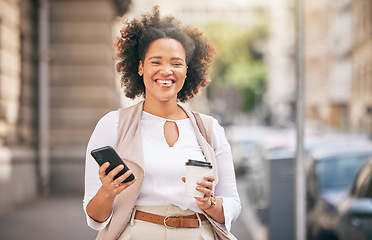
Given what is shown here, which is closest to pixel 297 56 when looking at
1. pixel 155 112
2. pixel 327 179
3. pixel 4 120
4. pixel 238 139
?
pixel 327 179

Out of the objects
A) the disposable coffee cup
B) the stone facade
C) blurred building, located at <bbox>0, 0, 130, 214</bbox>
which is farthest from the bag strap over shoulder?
the stone facade

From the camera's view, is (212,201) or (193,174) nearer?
(193,174)

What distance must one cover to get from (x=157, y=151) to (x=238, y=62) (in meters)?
65.1

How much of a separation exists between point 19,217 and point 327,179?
5492 mm

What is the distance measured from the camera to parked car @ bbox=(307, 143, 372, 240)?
22.7ft

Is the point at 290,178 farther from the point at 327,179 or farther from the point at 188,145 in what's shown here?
the point at 188,145

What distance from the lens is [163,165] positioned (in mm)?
2590

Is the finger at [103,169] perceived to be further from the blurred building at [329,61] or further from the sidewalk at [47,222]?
the blurred building at [329,61]

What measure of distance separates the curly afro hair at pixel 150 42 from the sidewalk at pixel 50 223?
18.6 feet

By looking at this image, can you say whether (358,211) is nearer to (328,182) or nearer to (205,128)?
(328,182)

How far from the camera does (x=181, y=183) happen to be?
8.50 feet

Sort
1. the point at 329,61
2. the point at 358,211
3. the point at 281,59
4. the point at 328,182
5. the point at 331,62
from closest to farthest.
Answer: the point at 358,211, the point at 328,182, the point at 331,62, the point at 329,61, the point at 281,59

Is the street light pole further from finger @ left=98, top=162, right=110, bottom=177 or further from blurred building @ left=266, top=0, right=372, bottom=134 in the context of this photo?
blurred building @ left=266, top=0, right=372, bottom=134

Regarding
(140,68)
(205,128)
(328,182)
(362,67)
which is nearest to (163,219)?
(205,128)
